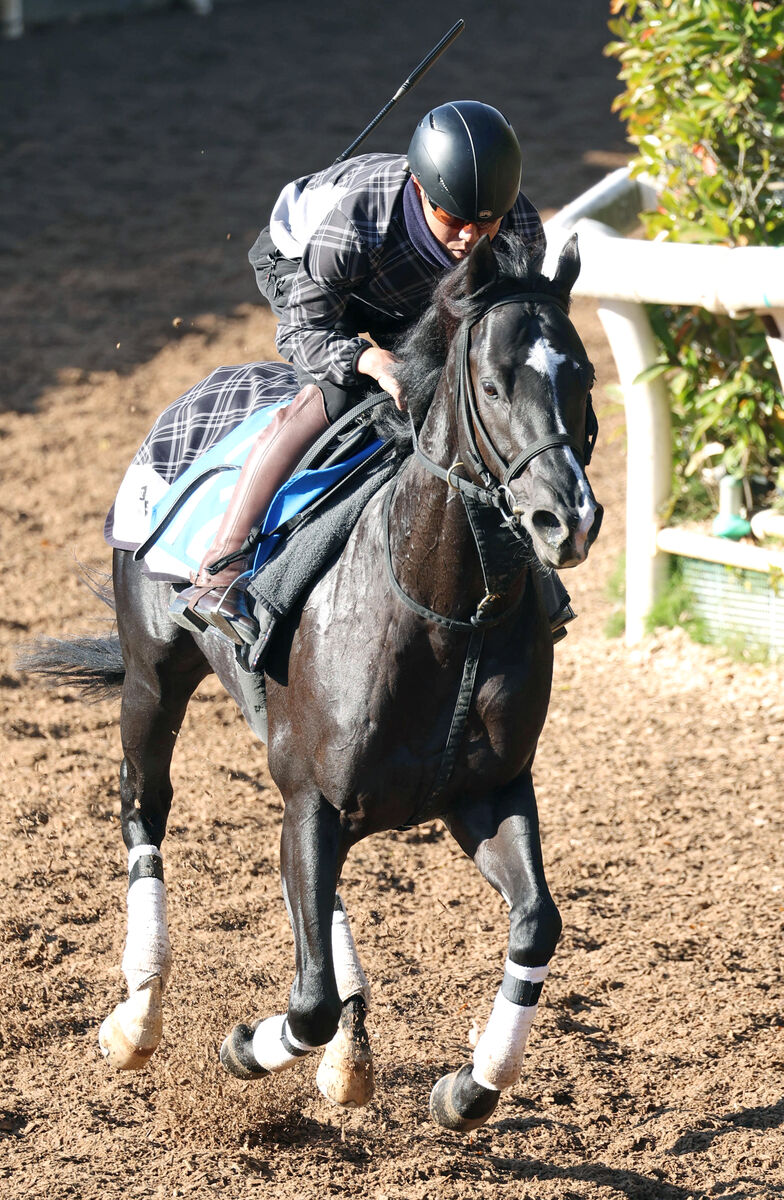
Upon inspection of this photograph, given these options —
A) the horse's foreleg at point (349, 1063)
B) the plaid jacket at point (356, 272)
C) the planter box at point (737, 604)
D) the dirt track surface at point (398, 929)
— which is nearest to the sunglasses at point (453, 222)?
the plaid jacket at point (356, 272)

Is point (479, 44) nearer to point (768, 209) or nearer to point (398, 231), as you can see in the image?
point (768, 209)

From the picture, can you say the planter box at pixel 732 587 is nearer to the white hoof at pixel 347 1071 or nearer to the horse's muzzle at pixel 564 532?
the white hoof at pixel 347 1071

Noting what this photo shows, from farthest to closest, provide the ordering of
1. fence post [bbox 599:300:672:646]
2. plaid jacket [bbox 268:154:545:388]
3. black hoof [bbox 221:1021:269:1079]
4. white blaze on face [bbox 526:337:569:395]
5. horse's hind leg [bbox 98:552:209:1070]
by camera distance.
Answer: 1. fence post [bbox 599:300:672:646]
2. horse's hind leg [bbox 98:552:209:1070]
3. black hoof [bbox 221:1021:269:1079]
4. plaid jacket [bbox 268:154:545:388]
5. white blaze on face [bbox 526:337:569:395]

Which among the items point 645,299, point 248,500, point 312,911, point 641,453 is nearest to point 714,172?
point 645,299

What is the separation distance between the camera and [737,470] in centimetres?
645

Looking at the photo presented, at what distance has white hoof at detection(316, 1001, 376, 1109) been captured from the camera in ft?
11.9

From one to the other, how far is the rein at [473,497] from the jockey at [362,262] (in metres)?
0.26

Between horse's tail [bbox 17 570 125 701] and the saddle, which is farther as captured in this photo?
horse's tail [bbox 17 570 125 701]

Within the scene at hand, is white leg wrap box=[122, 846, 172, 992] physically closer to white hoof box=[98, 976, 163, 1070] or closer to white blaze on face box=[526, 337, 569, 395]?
white hoof box=[98, 976, 163, 1070]

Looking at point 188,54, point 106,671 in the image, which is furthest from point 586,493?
point 188,54

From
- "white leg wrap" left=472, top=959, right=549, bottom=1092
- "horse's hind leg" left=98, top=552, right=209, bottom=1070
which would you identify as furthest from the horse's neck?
"horse's hind leg" left=98, top=552, right=209, bottom=1070

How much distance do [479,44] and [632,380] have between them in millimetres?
12930

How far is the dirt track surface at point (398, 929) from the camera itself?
12.5 ft

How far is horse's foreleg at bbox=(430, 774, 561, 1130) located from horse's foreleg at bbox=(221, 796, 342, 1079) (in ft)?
1.12
